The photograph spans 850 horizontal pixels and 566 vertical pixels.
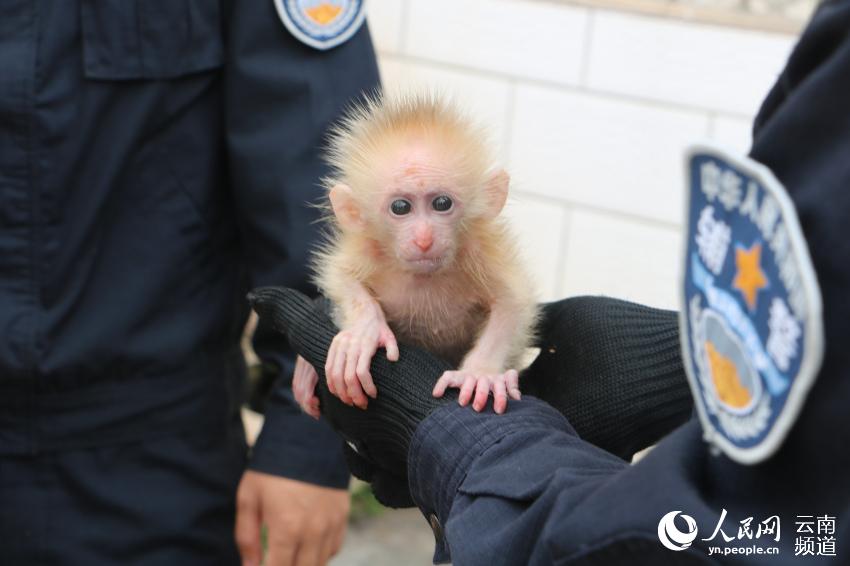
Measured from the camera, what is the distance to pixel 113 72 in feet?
6.36

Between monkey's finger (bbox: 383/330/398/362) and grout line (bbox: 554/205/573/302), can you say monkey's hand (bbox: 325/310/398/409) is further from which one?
grout line (bbox: 554/205/573/302)

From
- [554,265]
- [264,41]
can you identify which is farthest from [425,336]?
[554,265]

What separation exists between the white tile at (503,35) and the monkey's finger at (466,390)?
2523 mm

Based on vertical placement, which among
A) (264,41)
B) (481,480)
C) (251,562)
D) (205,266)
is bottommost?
(251,562)

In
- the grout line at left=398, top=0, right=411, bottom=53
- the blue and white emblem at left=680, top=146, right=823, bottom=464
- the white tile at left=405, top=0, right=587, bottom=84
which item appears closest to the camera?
the blue and white emblem at left=680, top=146, right=823, bottom=464

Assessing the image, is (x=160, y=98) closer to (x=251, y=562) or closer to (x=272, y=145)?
(x=272, y=145)

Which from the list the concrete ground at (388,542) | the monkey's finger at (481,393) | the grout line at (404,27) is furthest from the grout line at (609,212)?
the monkey's finger at (481,393)

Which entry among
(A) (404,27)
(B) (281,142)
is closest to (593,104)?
(A) (404,27)

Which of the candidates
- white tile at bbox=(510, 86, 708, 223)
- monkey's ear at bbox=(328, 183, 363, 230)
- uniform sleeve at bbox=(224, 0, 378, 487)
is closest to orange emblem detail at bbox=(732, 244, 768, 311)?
monkey's ear at bbox=(328, 183, 363, 230)

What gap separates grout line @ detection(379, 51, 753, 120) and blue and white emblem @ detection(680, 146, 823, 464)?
2.71 meters

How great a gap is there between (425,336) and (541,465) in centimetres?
58

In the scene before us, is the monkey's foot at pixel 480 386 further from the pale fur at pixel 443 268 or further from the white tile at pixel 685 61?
the white tile at pixel 685 61

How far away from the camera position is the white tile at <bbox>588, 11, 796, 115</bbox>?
344cm

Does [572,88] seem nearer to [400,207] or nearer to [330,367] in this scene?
[400,207]
